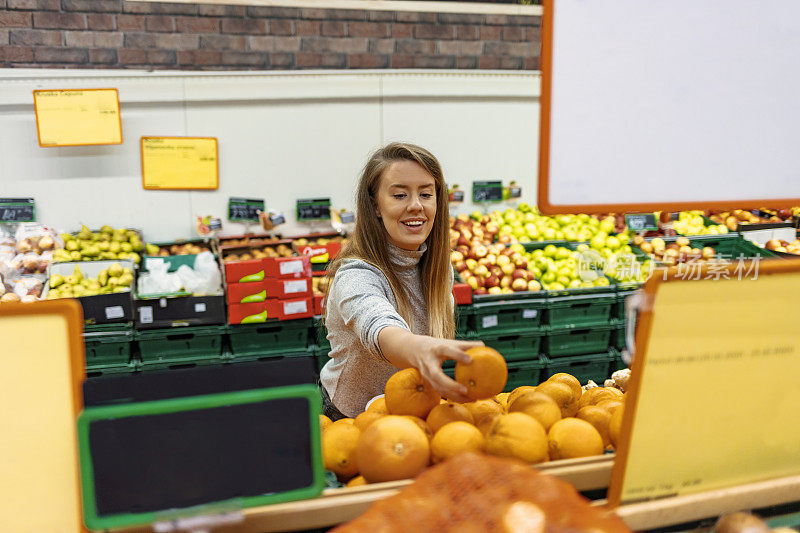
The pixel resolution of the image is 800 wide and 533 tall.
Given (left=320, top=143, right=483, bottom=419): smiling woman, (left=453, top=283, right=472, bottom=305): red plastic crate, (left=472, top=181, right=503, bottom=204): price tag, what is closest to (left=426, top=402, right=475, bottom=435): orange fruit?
(left=320, top=143, right=483, bottom=419): smiling woman

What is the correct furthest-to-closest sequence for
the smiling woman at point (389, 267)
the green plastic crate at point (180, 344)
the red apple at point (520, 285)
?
the red apple at point (520, 285) < the green plastic crate at point (180, 344) < the smiling woman at point (389, 267)

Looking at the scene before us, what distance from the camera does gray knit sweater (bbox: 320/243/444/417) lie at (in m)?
1.74

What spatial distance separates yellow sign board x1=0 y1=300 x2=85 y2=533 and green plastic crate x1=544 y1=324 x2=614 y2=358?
10.8ft

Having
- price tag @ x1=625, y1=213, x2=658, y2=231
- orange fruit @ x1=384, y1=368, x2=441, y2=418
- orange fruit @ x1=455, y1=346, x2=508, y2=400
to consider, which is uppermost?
price tag @ x1=625, y1=213, x2=658, y2=231

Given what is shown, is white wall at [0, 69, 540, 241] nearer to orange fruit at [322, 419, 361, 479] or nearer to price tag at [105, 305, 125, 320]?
price tag at [105, 305, 125, 320]

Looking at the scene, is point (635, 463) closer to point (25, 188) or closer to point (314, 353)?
point (314, 353)

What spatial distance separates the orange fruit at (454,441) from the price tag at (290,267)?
256 centimetres

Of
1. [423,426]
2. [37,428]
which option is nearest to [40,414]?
[37,428]

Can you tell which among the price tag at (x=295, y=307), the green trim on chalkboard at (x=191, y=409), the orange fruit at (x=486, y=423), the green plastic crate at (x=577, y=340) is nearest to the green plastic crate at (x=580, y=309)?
the green plastic crate at (x=577, y=340)

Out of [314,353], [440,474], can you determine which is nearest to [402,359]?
[440,474]

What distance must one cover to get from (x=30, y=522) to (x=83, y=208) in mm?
3829

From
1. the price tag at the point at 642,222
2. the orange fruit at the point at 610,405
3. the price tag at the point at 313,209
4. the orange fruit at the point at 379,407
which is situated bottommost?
the orange fruit at the point at 379,407

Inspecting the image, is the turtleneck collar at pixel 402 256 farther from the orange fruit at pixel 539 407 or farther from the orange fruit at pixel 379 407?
the orange fruit at pixel 539 407

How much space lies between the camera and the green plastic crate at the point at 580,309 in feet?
12.6
